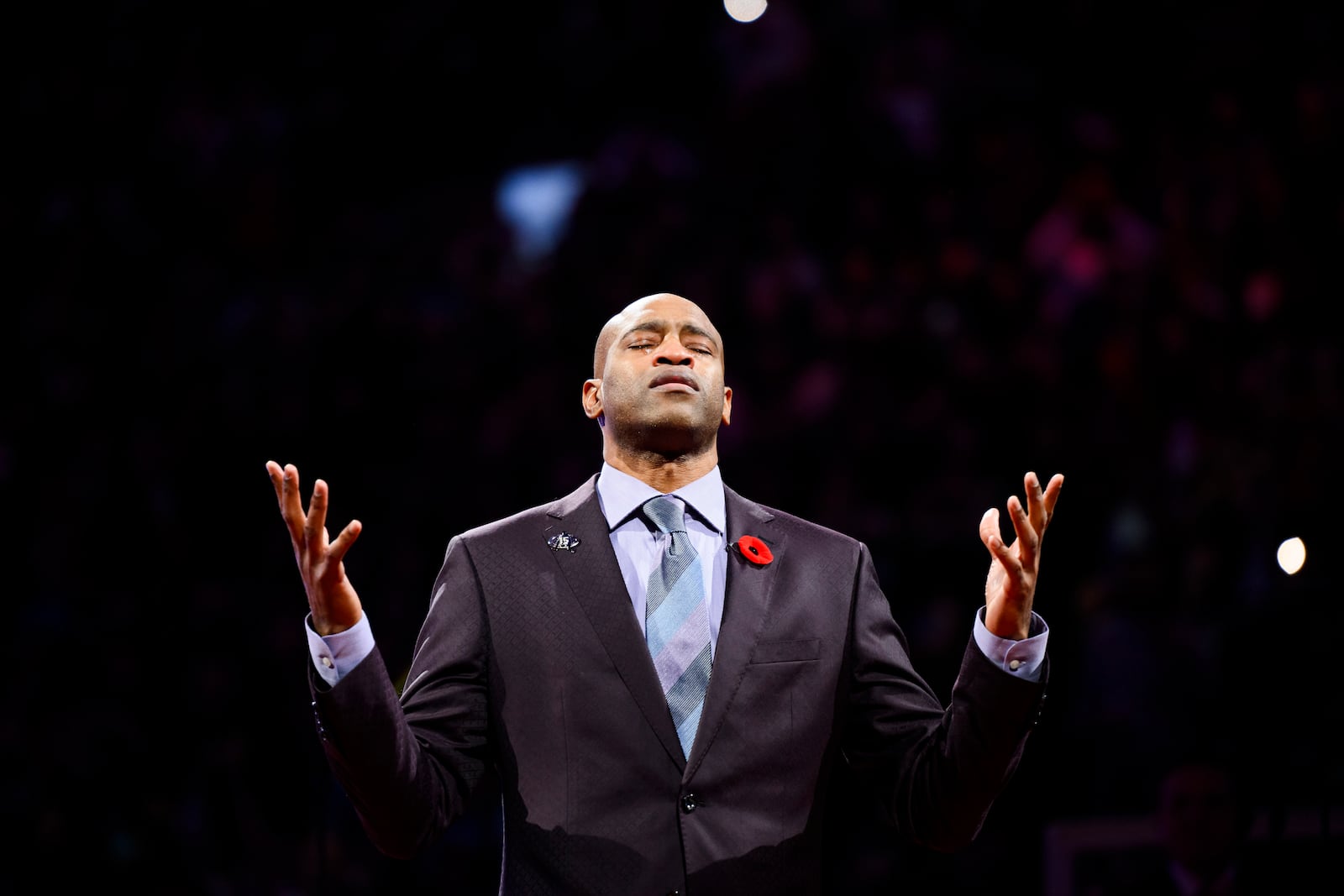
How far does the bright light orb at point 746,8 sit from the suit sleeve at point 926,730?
16.9 feet

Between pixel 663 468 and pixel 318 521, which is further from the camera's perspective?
pixel 663 468

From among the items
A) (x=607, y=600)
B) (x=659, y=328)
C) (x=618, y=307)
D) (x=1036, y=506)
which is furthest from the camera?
(x=618, y=307)

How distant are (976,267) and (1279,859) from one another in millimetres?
3220

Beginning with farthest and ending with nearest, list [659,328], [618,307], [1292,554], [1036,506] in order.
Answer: [618,307], [1292,554], [659,328], [1036,506]

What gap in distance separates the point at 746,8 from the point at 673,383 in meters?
5.14

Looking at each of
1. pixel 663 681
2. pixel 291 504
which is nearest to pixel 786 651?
pixel 663 681

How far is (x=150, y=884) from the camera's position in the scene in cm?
468

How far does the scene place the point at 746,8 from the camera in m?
7.24

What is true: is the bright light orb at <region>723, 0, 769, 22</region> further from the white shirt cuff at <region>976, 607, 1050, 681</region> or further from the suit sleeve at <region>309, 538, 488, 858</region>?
the white shirt cuff at <region>976, 607, 1050, 681</region>

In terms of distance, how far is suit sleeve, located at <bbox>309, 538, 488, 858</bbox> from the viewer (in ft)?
6.82

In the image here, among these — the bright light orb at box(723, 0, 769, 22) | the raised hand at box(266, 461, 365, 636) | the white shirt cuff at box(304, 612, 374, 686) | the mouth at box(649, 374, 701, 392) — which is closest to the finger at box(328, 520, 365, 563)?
the raised hand at box(266, 461, 365, 636)

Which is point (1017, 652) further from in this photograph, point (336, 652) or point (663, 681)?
point (336, 652)

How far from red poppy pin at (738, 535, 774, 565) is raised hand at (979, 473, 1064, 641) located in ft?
1.37

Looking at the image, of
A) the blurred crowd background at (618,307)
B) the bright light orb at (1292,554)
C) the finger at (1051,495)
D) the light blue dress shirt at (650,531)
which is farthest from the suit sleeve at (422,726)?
the blurred crowd background at (618,307)
